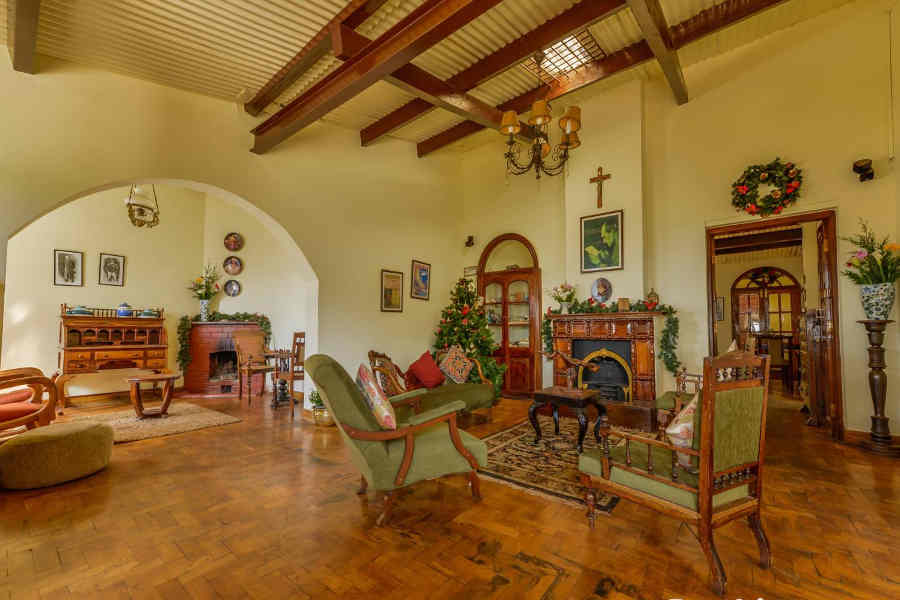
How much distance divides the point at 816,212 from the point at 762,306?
5668mm

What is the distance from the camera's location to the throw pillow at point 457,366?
5391 mm

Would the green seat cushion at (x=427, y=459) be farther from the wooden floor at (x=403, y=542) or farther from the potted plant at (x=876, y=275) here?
the potted plant at (x=876, y=275)

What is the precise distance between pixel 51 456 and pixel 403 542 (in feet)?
9.63

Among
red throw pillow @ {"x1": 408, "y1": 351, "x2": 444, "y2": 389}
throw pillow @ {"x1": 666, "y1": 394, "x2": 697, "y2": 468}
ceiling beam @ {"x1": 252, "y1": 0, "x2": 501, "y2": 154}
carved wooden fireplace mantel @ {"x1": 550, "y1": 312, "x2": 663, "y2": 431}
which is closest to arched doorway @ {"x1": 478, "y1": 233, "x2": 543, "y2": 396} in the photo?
carved wooden fireplace mantel @ {"x1": 550, "y1": 312, "x2": 663, "y2": 431}

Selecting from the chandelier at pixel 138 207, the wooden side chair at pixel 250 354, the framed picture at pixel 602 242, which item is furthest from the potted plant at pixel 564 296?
the chandelier at pixel 138 207

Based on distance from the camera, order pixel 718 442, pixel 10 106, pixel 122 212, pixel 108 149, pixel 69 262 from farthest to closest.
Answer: pixel 122 212 < pixel 69 262 < pixel 108 149 < pixel 10 106 < pixel 718 442

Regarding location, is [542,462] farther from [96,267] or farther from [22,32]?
[96,267]

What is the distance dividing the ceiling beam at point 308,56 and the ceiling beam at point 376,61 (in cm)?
22

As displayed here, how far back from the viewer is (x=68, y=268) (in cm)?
629

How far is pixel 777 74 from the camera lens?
482 cm

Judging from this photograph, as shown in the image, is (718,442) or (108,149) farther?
(108,149)

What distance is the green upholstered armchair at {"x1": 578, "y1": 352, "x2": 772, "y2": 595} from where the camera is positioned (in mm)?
1870

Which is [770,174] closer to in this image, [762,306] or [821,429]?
[821,429]

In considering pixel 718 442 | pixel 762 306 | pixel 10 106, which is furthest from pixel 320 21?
pixel 762 306
